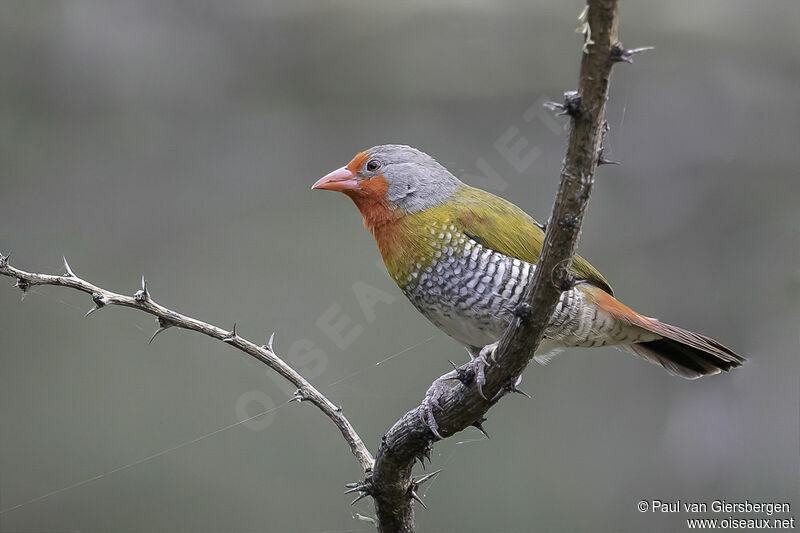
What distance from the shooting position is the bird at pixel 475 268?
107 inches

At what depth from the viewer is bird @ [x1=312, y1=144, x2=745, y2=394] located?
8.91 feet

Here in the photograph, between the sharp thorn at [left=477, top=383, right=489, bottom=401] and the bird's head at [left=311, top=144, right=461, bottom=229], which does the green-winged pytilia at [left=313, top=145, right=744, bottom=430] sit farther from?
the sharp thorn at [left=477, top=383, right=489, bottom=401]

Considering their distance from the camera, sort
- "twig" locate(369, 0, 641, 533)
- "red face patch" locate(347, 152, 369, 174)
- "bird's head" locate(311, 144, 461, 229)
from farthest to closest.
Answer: "red face patch" locate(347, 152, 369, 174)
"bird's head" locate(311, 144, 461, 229)
"twig" locate(369, 0, 641, 533)

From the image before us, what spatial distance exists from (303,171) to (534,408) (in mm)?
2494

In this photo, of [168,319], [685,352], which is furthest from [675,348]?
[168,319]

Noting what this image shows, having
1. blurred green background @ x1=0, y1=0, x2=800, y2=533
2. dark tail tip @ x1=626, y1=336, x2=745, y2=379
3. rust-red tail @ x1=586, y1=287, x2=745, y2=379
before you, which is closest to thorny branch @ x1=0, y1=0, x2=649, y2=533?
rust-red tail @ x1=586, y1=287, x2=745, y2=379

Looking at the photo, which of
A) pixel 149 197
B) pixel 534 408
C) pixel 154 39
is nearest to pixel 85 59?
pixel 154 39

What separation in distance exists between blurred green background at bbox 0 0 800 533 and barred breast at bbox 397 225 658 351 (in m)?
1.90

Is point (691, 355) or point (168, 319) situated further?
point (691, 355)

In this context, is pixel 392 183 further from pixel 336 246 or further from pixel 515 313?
pixel 336 246

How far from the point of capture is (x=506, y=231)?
2.76 m

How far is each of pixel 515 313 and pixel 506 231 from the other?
2.91 ft

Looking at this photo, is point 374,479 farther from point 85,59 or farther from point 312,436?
point 85,59

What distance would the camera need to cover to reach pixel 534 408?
5309 mm
